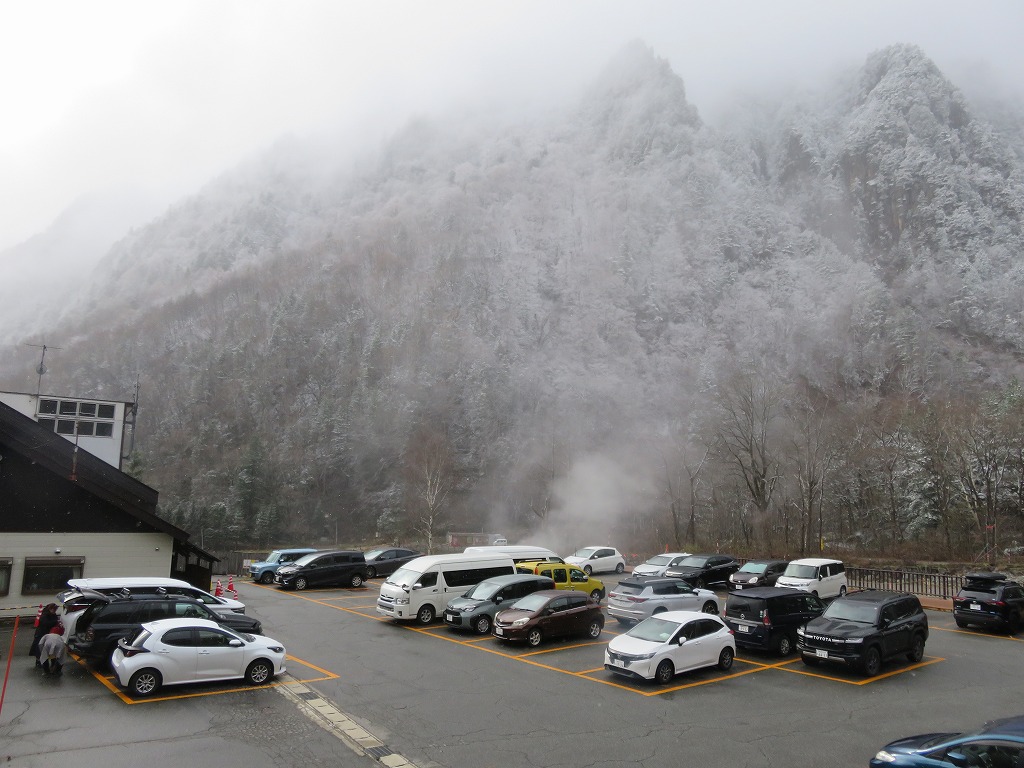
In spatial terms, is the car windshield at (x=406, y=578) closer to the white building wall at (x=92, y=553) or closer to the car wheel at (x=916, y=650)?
the white building wall at (x=92, y=553)

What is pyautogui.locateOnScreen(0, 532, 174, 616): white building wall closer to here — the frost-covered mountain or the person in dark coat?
the person in dark coat

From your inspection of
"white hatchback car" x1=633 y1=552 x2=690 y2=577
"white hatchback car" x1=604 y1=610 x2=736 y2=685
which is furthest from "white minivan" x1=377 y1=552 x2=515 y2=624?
"white hatchback car" x1=633 y1=552 x2=690 y2=577

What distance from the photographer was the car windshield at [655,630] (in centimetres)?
1331

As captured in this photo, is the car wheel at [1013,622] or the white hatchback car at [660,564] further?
the white hatchback car at [660,564]

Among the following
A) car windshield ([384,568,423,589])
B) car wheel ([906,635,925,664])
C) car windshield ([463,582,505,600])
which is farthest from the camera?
car windshield ([384,568,423,589])

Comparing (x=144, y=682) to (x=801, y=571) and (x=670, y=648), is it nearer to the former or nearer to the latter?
(x=670, y=648)

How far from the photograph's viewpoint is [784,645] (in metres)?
15.5

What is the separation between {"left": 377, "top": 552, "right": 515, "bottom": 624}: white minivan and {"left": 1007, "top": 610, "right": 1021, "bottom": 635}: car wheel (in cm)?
1521

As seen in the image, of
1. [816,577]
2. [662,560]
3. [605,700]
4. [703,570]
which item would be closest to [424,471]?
[662,560]

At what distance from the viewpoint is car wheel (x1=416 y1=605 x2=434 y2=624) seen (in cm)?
1938

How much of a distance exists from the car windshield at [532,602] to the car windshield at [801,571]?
11.6 m

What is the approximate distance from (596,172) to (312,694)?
361 feet

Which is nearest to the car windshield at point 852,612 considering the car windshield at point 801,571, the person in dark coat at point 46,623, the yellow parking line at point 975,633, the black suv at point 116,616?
the yellow parking line at point 975,633

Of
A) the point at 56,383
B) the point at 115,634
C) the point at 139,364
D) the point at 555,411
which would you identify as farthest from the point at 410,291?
the point at 115,634
